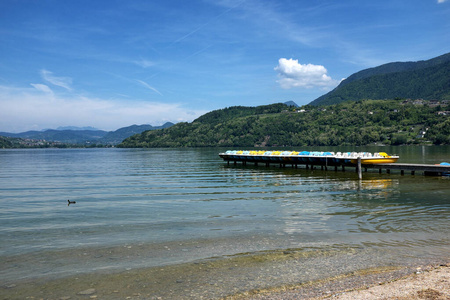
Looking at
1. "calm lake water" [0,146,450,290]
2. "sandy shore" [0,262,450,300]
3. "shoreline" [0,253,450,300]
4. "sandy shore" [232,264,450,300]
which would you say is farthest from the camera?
"calm lake water" [0,146,450,290]

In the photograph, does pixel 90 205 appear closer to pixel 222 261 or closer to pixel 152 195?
pixel 152 195

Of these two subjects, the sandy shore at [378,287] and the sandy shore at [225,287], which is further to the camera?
the sandy shore at [225,287]

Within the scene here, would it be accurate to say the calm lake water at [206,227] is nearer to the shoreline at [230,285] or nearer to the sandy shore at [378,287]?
the shoreline at [230,285]

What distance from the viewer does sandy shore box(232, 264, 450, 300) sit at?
8.78 metres

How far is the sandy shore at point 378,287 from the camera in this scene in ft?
28.8

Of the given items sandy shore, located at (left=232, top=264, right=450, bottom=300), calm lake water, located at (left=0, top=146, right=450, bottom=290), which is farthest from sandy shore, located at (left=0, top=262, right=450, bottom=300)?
calm lake water, located at (left=0, top=146, right=450, bottom=290)

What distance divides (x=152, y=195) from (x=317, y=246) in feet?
63.3

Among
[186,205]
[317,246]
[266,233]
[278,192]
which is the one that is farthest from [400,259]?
[278,192]

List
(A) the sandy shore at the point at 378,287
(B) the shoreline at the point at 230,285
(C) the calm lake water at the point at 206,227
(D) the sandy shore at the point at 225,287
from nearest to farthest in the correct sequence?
(A) the sandy shore at the point at 378,287 → (D) the sandy shore at the point at 225,287 → (B) the shoreline at the point at 230,285 → (C) the calm lake water at the point at 206,227

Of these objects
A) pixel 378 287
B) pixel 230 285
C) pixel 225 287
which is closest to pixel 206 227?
pixel 230 285

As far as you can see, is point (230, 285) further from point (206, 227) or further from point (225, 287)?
point (206, 227)

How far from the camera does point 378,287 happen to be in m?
9.45

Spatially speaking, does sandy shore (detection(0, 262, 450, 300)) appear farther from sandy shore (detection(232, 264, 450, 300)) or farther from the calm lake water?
the calm lake water

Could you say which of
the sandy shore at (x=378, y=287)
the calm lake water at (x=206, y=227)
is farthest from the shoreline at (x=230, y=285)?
the calm lake water at (x=206, y=227)
